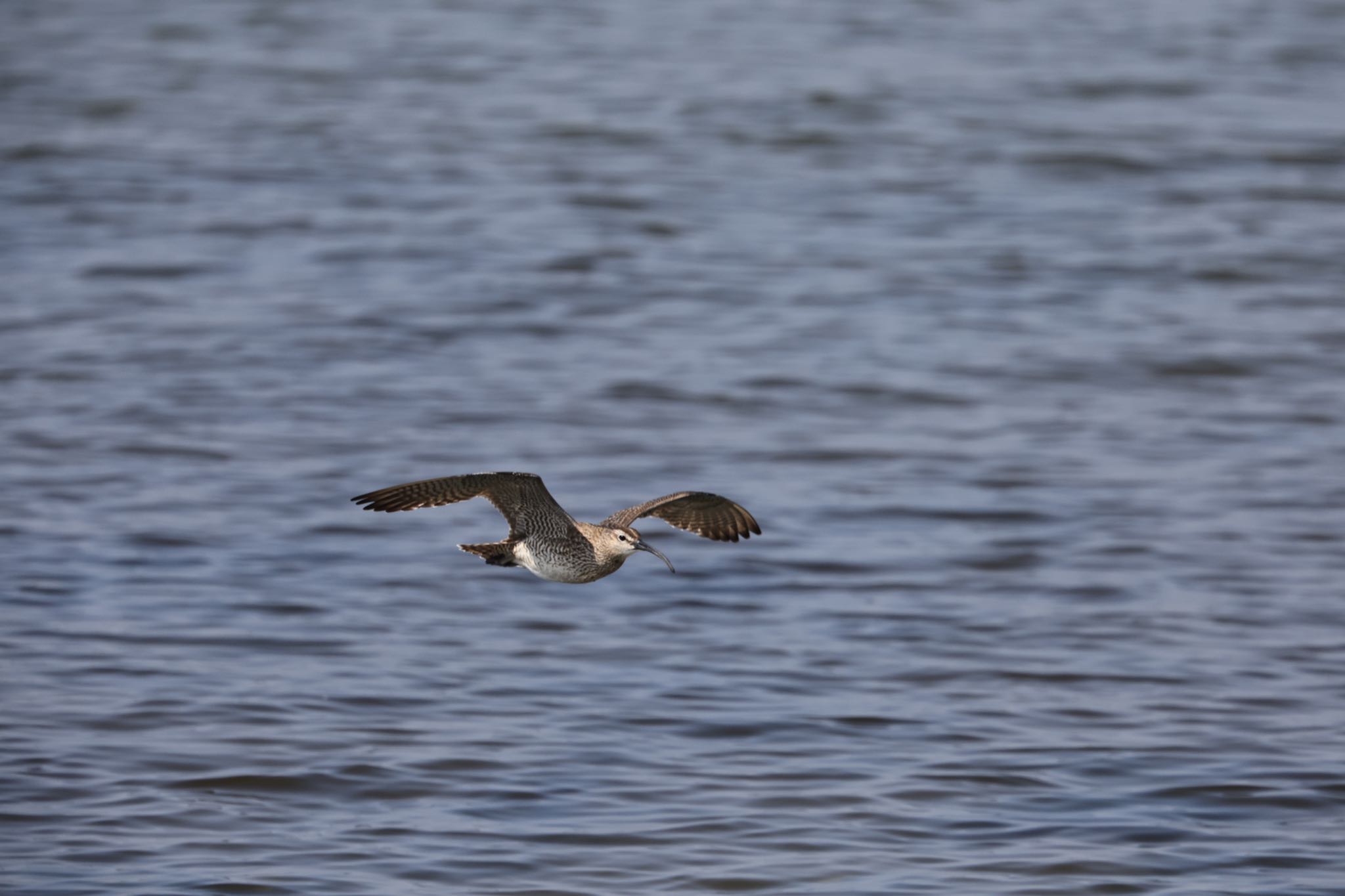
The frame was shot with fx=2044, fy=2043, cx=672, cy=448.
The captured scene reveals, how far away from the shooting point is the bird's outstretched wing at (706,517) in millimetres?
6438

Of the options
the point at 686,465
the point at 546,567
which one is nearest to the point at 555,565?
the point at 546,567

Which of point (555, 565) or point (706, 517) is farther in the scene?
point (706, 517)

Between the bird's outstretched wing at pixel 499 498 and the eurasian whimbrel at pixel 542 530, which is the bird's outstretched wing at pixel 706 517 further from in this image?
the bird's outstretched wing at pixel 499 498

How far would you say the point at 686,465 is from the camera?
1248 centimetres

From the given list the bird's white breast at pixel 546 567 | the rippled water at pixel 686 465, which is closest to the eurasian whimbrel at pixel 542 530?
the bird's white breast at pixel 546 567

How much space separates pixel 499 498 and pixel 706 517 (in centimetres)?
71

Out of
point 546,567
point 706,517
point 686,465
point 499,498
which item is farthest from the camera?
point 686,465

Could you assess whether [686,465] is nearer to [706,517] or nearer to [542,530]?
[706,517]

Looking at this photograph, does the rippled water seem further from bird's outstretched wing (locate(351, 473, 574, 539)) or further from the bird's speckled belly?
bird's outstretched wing (locate(351, 473, 574, 539))

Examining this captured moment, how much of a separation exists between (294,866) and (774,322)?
8.65 metres

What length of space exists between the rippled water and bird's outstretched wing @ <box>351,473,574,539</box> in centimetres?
196

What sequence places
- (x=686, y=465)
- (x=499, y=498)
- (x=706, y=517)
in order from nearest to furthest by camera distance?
1. (x=499, y=498)
2. (x=706, y=517)
3. (x=686, y=465)

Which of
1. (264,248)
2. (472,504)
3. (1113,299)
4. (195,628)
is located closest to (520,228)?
(264,248)

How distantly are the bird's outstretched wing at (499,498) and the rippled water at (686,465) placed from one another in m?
1.96
